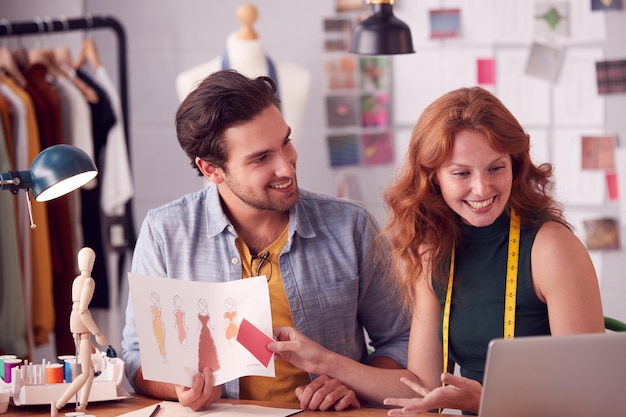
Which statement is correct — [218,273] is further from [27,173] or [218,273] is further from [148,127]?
[148,127]

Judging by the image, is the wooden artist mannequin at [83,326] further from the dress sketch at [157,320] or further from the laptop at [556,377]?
A: the laptop at [556,377]

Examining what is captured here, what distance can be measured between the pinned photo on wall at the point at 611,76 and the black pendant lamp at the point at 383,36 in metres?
1.28

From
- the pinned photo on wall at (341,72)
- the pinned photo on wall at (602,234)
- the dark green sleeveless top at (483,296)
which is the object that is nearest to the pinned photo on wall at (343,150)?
the pinned photo on wall at (341,72)

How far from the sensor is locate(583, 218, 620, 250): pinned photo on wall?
3.92m

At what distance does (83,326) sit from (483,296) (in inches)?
37.1

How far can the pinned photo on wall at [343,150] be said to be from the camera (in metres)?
4.23

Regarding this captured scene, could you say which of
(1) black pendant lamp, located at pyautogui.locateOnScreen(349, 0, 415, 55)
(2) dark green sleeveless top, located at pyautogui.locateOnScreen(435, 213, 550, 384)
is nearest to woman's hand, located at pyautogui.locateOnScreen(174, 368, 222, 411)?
(2) dark green sleeveless top, located at pyautogui.locateOnScreen(435, 213, 550, 384)

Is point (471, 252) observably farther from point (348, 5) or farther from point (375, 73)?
point (348, 5)

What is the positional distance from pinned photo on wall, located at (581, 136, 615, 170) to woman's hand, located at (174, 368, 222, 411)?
2369mm

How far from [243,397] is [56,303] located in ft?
5.34

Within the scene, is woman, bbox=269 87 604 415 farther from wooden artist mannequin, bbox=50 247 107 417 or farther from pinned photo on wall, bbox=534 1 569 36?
pinned photo on wall, bbox=534 1 569 36

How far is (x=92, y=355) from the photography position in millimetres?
2242

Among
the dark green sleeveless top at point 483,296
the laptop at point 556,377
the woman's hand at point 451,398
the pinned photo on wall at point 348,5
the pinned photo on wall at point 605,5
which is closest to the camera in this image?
the laptop at point 556,377

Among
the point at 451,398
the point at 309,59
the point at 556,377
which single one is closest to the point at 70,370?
the point at 451,398
